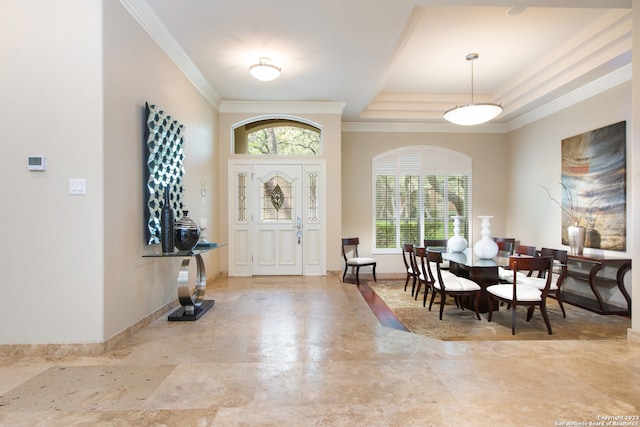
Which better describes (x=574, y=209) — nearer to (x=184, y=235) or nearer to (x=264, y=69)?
(x=264, y=69)

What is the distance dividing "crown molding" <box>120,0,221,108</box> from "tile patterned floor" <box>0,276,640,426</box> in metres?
2.82

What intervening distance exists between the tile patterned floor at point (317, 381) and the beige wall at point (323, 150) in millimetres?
2678

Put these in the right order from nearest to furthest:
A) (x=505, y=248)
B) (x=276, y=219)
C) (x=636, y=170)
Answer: (x=636, y=170) < (x=505, y=248) < (x=276, y=219)

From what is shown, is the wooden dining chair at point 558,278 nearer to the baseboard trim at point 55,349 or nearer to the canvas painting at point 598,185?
the canvas painting at point 598,185

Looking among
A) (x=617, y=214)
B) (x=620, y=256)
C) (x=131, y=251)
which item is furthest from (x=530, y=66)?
(x=131, y=251)

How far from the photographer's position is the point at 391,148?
672 cm

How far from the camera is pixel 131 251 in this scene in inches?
116

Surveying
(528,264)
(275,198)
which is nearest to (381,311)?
(528,264)

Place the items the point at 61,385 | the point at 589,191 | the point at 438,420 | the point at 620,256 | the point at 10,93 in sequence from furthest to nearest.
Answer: the point at 589,191
the point at 620,256
the point at 10,93
the point at 61,385
the point at 438,420

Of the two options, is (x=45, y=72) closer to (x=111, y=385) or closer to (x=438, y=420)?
(x=111, y=385)

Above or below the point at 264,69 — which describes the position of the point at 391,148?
below

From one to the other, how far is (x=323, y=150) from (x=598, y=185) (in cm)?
398

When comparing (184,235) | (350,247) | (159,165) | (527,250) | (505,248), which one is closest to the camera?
(184,235)

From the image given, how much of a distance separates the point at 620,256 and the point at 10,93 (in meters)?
6.51
